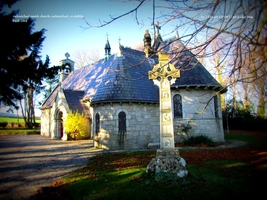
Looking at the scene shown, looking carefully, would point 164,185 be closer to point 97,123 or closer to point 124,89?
point 124,89

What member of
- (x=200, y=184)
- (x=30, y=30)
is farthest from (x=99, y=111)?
(x=200, y=184)

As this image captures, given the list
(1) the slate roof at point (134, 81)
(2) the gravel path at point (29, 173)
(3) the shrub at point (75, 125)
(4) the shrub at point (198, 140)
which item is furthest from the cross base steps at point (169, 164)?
(3) the shrub at point (75, 125)

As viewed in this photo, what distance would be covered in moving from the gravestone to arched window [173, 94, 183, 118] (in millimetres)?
8501

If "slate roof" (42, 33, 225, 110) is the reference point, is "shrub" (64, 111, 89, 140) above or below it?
below

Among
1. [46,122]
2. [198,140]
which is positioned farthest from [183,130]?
[46,122]

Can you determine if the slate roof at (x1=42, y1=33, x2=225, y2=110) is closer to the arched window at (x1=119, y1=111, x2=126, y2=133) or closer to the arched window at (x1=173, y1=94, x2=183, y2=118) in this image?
the arched window at (x1=173, y1=94, x2=183, y2=118)

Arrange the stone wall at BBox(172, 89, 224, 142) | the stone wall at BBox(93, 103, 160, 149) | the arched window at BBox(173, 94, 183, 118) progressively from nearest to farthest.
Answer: the stone wall at BBox(93, 103, 160, 149), the stone wall at BBox(172, 89, 224, 142), the arched window at BBox(173, 94, 183, 118)

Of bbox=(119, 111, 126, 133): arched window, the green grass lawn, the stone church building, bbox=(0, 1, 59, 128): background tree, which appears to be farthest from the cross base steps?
bbox=(119, 111, 126, 133): arched window

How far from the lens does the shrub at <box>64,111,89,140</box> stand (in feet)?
57.6

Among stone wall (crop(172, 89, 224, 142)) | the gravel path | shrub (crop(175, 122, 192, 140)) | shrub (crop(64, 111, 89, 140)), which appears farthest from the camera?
shrub (crop(64, 111, 89, 140))

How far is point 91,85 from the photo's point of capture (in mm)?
20891

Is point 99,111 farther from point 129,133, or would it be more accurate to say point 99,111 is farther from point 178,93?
point 178,93

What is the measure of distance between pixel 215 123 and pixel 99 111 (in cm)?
988

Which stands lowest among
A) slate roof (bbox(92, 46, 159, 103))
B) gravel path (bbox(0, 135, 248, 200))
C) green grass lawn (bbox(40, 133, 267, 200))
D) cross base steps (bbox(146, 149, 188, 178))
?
gravel path (bbox(0, 135, 248, 200))
